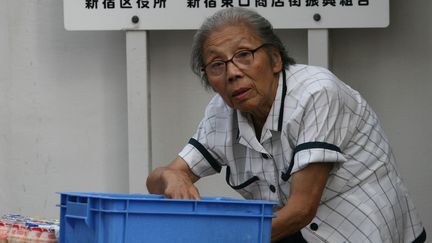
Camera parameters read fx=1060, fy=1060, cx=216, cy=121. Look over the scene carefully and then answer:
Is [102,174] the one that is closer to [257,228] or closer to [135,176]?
A: [135,176]

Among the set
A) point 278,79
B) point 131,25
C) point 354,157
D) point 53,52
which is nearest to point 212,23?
point 278,79

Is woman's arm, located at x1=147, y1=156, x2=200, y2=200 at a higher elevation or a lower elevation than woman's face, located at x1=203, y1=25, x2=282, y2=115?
lower

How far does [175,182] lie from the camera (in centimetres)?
348

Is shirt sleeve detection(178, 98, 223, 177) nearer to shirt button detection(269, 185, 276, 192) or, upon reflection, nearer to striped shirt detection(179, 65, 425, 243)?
striped shirt detection(179, 65, 425, 243)

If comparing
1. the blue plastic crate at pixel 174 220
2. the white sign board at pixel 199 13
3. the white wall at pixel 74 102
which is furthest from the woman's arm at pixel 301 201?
the white wall at pixel 74 102

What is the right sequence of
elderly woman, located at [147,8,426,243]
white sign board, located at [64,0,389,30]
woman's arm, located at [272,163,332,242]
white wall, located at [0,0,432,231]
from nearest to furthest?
woman's arm, located at [272,163,332,242] → elderly woman, located at [147,8,426,243] → white sign board, located at [64,0,389,30] → white wall, located at [0,0,432,231]

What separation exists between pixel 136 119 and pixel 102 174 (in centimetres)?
41

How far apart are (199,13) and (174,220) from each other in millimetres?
2267

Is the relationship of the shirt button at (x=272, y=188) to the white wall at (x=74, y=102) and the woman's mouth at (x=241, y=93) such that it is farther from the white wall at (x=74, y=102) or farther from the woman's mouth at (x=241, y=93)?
the white wall at (x=74, y=102)

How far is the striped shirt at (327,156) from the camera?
3.29 metres

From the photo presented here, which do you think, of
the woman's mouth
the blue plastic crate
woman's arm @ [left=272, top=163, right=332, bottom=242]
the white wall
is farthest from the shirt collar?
the white wall

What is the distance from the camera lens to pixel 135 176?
5.11 metres

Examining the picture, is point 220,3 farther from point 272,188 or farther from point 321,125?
point 321,125

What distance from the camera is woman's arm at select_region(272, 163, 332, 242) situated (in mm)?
3152
